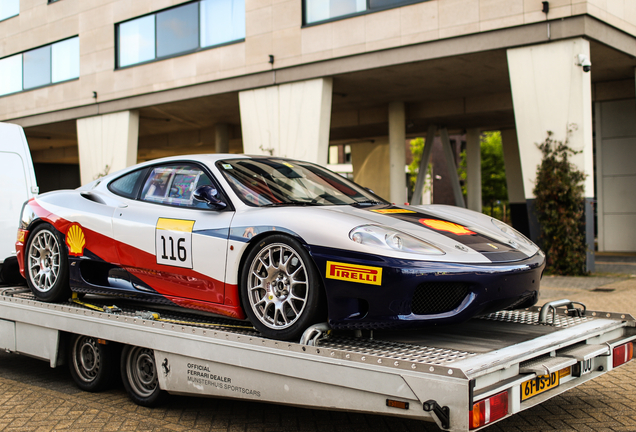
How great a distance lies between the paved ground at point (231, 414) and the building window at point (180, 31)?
14098mm

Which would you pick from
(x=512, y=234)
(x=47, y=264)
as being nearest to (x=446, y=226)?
(x=512, y=234)

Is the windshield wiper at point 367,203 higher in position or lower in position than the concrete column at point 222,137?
lower

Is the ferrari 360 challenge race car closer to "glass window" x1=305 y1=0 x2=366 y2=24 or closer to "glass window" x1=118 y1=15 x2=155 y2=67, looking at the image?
"glass window" x1=305 y1=0 x2=366 y2=24

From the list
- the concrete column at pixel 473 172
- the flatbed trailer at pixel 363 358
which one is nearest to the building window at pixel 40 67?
the concrete column at pixel 473 172

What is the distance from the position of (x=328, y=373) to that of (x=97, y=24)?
827 inches

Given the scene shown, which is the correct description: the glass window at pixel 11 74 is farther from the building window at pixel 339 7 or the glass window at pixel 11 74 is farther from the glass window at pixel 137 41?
the building window at pixel 339 7

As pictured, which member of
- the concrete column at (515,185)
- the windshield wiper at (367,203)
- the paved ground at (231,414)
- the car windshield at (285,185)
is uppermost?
the concrete column at (515,185)

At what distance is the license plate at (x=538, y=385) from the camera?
323cm

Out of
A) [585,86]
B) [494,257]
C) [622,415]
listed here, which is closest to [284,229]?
[494,257]

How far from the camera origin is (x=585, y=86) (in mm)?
12352

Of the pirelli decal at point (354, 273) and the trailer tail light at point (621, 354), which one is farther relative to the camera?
the trailer tail light at point (621, 354)

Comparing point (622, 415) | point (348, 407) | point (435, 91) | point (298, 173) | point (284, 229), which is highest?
point (435, 91)

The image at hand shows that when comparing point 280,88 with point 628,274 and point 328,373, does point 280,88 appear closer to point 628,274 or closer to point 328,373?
point 628,274

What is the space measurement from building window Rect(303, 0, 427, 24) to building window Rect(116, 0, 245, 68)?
232 centimetres
